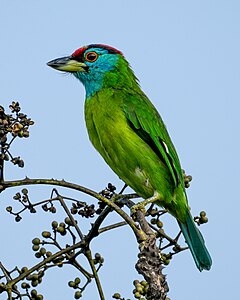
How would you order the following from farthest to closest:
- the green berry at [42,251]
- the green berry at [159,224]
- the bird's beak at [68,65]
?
the bird's beak at [68,65], the green berry at [159,224], the green berry at [42,251]

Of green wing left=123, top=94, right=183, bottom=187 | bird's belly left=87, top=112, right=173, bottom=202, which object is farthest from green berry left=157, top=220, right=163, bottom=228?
green wing left=123, top=94, right=183, bottom=187

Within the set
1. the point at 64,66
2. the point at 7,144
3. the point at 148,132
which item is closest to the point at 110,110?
the point at 148,132

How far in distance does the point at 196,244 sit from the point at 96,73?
5.08 feet

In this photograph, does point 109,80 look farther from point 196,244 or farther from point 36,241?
point 36,241

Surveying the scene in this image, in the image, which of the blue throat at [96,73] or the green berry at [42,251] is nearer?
the green berry at [42,251]

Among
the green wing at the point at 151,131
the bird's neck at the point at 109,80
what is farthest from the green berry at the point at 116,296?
the bird's neck at the point at 109,80

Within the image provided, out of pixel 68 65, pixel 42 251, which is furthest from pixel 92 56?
pixel 42 251

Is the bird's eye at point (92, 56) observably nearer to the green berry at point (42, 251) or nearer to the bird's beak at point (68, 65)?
the bird's beak at point (68, 65)

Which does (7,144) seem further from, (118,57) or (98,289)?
(118,57)

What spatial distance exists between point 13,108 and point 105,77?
6.40ft

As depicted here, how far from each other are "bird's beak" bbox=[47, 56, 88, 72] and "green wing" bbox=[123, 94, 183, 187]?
563 mm

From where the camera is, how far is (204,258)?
4512 millimetres

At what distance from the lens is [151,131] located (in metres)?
4.39

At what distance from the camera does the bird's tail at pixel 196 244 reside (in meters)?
4.50
